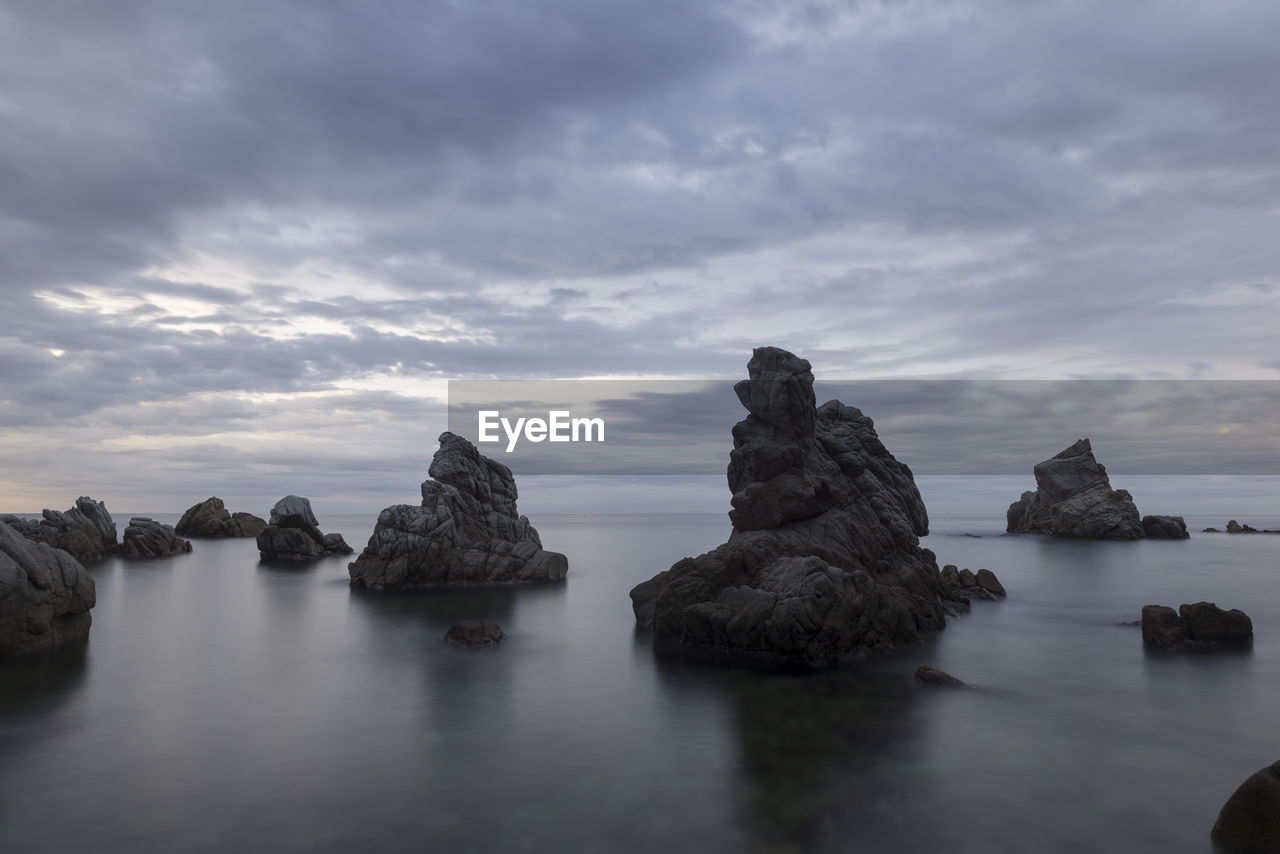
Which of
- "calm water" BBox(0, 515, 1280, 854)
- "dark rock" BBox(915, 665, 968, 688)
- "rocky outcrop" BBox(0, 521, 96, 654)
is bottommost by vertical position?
"calm water" BBox(0, 515, 1280, 854)

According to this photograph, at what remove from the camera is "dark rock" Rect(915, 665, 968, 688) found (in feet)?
89.7

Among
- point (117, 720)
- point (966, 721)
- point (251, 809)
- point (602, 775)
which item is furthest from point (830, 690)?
point (117, 720)

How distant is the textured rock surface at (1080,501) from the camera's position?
401 ft

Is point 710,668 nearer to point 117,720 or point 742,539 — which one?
point 742,539

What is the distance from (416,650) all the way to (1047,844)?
27.8 meters

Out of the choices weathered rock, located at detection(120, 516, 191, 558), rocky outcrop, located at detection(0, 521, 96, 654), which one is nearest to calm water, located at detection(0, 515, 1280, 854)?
rocky outcrop, located at detection(0, 521, 96, 654)

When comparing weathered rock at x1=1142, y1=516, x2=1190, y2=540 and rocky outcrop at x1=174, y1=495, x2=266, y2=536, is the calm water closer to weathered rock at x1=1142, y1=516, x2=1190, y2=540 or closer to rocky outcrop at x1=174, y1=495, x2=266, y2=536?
rocky outcrop at x1=174, y1=495, x2=266, y2=536

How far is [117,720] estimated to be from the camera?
24.4 m

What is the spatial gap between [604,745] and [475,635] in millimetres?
16489

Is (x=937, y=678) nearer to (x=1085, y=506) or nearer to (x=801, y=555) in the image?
(x=801, y=555)

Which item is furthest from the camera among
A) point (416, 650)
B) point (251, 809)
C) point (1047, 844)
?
point (416, 650)

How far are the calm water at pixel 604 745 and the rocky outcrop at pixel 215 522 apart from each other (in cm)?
10038

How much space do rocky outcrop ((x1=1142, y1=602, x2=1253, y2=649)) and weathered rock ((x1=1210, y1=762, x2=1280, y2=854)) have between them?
22861 millimetres

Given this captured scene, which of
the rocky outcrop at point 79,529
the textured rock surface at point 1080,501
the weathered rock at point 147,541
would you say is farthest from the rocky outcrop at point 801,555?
the textured rock surface at point 1080,501
